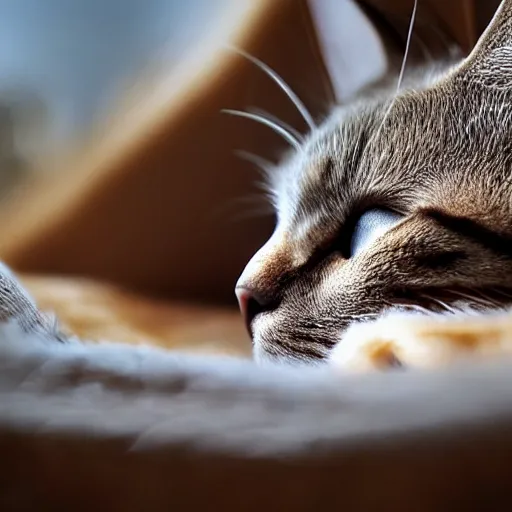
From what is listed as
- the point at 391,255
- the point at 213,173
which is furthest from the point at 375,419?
the point at 213,173

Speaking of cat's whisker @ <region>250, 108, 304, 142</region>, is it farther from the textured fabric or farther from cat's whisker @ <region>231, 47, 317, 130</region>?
the textured fabric

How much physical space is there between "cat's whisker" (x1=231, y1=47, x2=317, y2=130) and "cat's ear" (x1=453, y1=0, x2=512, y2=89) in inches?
6.5

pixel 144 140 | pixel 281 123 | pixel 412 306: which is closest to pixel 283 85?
pixel 281 123

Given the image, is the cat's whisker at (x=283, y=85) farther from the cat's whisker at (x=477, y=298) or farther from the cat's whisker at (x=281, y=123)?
the cat's whisker at (x=477, y=298)

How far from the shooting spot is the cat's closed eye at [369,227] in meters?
0.50

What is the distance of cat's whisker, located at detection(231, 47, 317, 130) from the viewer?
2.24 ft

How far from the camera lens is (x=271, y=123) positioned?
0.73 m

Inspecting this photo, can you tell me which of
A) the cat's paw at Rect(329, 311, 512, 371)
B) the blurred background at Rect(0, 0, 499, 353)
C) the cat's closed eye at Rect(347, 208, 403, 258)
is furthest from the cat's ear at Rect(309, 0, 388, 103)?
the cat's paw at Rect(329, 311, 512, 371)

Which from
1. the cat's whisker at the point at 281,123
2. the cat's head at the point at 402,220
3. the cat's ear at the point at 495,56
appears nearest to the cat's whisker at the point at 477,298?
the cat's head at the point at 402,220

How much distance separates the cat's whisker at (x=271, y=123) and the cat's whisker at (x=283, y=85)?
20 millimetres

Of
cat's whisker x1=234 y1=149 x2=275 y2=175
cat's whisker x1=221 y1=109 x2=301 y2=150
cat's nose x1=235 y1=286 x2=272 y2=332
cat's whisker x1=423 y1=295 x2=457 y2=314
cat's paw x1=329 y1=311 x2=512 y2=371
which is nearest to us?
cat's paw x1=329 y1=311 x2=512 y2=371

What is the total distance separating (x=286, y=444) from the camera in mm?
250

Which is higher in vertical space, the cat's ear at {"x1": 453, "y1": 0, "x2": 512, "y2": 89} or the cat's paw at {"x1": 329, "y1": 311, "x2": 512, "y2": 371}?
the cat's ear at {"x1": 453, "y1": 0, "x2": 512, "y2": 89}

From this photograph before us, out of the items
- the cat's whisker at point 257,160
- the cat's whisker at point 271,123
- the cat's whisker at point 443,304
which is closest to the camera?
the cat's whisker at point 443,304
